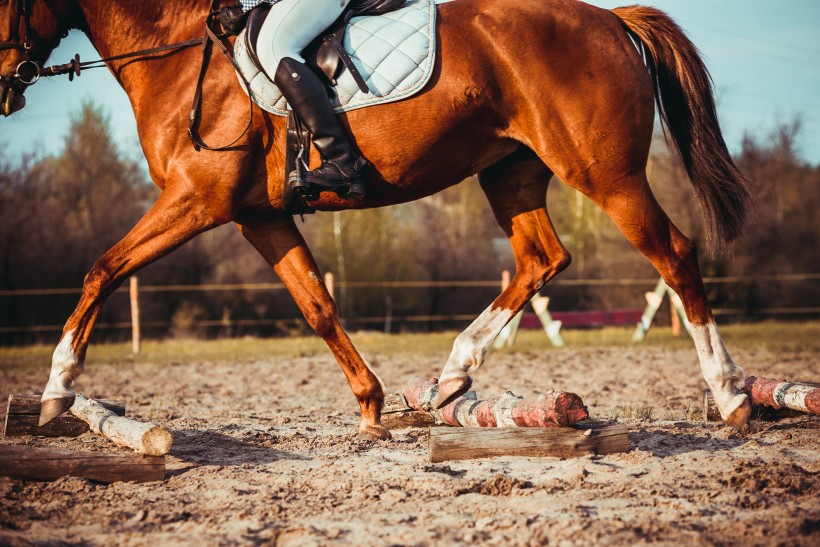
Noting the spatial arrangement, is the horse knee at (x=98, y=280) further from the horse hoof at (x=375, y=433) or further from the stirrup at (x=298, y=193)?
the horse hoof at (x=375, y=433)

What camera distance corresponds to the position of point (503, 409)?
4.42m

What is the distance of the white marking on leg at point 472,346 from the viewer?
15.0 ft

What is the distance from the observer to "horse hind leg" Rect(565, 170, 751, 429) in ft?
14.7

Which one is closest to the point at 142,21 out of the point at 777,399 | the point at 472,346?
the point at 472,346

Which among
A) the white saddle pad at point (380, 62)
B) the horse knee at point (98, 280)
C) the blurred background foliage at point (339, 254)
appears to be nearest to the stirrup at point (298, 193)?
the white saddle pad at point (380, 62)

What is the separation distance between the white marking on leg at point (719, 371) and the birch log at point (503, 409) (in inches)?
35.6

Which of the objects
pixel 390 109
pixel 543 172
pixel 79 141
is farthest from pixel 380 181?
pixel 79 141

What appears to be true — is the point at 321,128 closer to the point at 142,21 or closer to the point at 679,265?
the point at 142,21

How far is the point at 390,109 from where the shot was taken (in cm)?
434

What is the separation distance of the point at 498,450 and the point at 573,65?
2222 millimetres

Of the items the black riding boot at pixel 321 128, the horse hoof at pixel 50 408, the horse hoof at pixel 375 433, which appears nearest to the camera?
the horse hoof at pixel 50 408

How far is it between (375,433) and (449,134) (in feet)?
6.21

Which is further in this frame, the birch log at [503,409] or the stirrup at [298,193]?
the stirrup at [298,193]

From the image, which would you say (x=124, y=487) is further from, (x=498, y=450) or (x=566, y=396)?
(x=566, y=396)
